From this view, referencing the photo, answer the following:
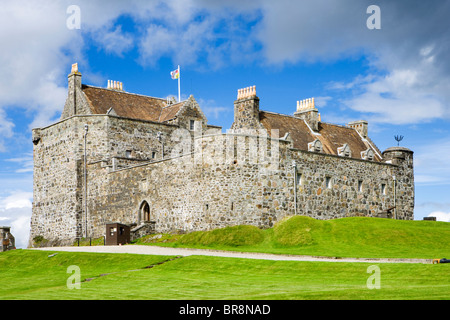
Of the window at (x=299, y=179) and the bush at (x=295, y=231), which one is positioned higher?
the window at (x=299, y=179)

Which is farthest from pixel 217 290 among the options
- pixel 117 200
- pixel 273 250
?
pixel 117 200

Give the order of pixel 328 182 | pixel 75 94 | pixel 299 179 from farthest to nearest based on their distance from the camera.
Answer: pixel 75 94
pixel 328 182
pixel 299 179

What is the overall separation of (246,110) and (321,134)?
10.2 m

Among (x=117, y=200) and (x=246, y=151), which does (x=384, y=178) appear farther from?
(x=117, y=200)

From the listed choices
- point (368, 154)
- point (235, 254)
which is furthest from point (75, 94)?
point (235, 254)

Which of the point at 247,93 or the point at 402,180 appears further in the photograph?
the point at 402,180

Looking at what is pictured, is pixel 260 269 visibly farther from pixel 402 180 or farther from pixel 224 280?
pixel 402 180

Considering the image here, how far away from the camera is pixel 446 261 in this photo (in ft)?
96.7

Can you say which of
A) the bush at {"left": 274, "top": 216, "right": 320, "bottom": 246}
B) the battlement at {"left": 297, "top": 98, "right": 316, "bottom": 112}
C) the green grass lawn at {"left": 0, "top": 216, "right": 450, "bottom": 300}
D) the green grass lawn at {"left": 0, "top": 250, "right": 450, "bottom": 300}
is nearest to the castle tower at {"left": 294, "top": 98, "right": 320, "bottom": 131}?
the battlement at {"left": 297, "top": 98, "right": 316, "bottom": 112}

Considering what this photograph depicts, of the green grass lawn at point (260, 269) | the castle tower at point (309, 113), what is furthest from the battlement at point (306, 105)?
the green grass lawn at point (260, 269)

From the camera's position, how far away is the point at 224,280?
2848 cm

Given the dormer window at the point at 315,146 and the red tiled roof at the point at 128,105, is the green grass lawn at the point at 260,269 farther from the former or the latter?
the red tiled roof at the point at 128,105

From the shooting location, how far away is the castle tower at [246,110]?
55281mm

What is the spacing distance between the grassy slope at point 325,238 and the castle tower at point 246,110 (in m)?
13.1
